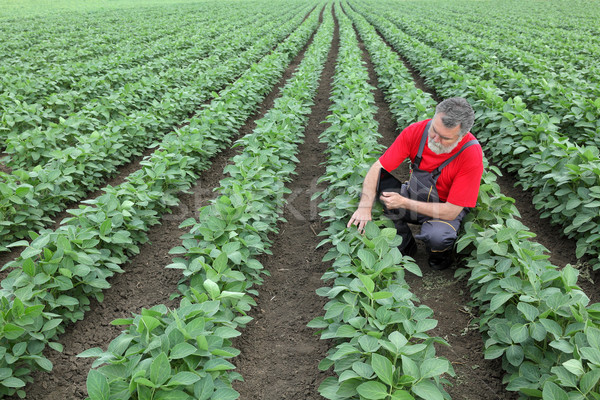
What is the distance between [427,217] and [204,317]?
1.94 meters

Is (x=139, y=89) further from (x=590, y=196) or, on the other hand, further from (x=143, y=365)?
(x=590, y=196)

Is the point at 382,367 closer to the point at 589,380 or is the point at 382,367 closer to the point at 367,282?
the point at 367,282

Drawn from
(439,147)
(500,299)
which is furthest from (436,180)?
(500,299)

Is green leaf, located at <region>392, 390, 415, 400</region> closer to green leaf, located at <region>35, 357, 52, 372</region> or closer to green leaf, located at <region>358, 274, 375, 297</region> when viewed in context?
green leaf, located at <region>358, 274, 375, 297</region>

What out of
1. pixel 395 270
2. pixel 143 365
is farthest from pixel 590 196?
pixel 143 365

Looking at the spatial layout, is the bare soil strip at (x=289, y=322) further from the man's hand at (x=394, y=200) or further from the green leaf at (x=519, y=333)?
the green leaf at (x=519, y=333)

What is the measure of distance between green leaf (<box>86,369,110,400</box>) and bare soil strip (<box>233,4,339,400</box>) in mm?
914

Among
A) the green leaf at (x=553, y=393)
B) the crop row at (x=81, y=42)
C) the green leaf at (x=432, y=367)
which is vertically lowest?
the green leaf at (x=553, y=393)

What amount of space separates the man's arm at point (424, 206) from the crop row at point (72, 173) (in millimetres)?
3006

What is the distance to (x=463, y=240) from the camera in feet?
9.17

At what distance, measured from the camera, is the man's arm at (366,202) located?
281 cm

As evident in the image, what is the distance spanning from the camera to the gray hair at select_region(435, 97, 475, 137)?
248cm

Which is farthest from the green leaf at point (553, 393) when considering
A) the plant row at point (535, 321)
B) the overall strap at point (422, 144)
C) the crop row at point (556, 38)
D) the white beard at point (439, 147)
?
the crop row at point (556, 38)

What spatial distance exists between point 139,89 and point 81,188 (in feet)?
10.2
